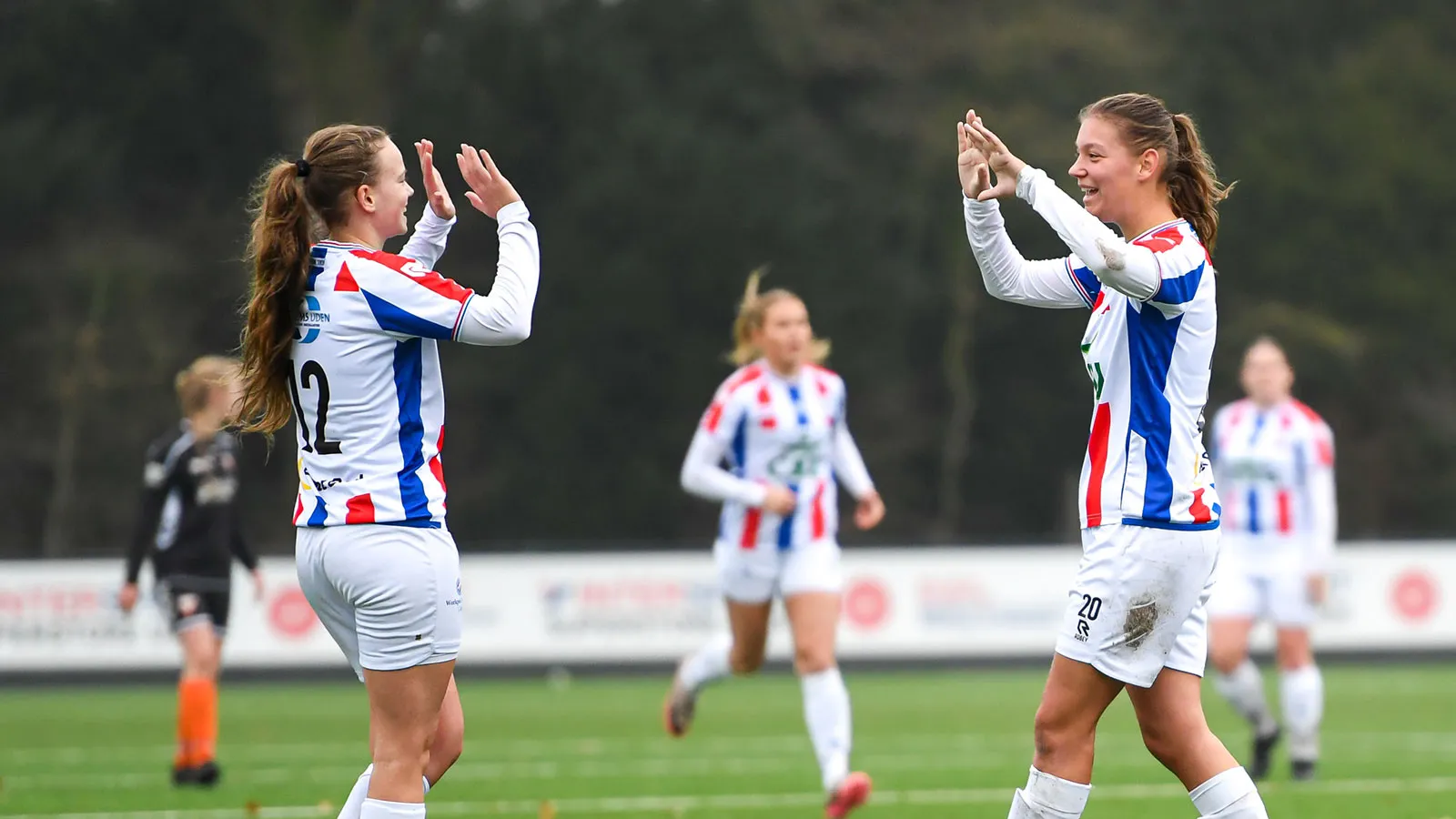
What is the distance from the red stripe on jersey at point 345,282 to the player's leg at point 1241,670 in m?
6.42

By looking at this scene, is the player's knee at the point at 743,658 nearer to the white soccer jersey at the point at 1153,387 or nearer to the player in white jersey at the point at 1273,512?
the player in white jersey at the point at 1273,512

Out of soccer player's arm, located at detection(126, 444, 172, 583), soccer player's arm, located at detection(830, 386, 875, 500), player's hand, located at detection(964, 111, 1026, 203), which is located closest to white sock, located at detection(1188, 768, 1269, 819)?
player's hand, located at detection(964, 111, 1026, 203)

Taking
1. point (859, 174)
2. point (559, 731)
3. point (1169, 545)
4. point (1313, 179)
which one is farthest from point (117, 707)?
point (1313, 179)

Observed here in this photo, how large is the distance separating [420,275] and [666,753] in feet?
23.2

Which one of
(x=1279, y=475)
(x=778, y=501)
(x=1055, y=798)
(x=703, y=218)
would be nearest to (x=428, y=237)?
(x=1055, y=798)

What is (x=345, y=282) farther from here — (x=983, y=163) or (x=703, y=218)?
(x=703, y=218)

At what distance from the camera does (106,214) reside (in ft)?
98.1

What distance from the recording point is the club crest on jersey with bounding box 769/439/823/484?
30.1 ft

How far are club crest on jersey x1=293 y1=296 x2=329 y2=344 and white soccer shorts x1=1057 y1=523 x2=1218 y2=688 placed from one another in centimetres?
216

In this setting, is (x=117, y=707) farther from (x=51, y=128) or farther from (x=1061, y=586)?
(x=51, y=128)

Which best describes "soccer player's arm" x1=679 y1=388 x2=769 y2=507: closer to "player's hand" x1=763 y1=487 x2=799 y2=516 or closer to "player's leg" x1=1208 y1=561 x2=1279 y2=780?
A: "player's hand" x1=763 y1=487 x2=799 y2=516

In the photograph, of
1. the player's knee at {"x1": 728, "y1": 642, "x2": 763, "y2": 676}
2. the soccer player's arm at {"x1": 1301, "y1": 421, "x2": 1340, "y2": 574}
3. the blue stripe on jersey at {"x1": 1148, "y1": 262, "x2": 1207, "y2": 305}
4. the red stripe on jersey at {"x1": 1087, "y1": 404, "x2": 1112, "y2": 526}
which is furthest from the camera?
the soccer player's arm at {"x1": 1301, "y1": 421, "x2": 1340, "y2": 574}

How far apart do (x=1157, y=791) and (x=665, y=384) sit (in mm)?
21203

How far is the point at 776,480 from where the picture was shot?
30.2 ft
